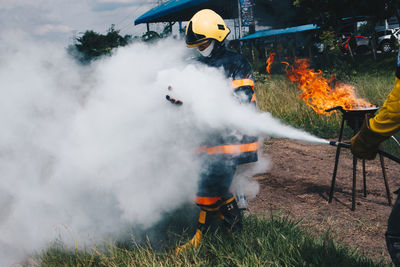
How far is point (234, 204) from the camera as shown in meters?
3.24

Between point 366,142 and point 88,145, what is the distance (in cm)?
246

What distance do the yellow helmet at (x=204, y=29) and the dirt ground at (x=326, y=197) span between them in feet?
5.46

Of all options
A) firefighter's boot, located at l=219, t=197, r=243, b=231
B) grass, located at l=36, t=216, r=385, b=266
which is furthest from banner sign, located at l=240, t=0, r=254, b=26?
grass, located at l=36, t=216, r=385, b=266

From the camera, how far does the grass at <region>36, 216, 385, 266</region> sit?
8.79 feet

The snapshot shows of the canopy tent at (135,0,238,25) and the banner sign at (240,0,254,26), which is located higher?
the canopy tent at (135,0,238,25)

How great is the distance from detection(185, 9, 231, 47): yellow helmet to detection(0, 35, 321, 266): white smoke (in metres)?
0.26

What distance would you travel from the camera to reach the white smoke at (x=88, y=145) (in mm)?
3344

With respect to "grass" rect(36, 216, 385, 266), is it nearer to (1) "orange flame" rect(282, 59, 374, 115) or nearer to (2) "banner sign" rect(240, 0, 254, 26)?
(1) "orange flame" rect(282, 59, 374, 115)

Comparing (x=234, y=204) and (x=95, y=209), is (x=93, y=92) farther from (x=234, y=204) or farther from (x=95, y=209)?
(x=234, y=204)

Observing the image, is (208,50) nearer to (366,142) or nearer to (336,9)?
(366,142)

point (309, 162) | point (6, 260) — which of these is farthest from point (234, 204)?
point (309, 162)

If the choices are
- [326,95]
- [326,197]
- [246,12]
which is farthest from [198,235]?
[246,12]

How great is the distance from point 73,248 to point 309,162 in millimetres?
4161

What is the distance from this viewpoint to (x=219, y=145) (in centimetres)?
308
